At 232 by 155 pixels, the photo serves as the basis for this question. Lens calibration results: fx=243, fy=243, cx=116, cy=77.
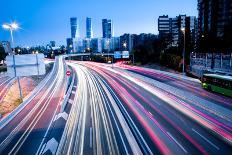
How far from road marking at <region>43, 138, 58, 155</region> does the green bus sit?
86.4 feet

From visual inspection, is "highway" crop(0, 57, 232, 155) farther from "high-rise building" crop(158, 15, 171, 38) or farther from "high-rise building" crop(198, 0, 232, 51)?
"high-rise building" crop(158, 15, 171, 38)

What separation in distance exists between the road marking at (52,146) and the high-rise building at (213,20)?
7149 cm

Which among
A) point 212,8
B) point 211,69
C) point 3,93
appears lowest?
point 3,93

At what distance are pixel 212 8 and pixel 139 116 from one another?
9960 cm

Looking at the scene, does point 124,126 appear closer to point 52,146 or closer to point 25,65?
point 52,146

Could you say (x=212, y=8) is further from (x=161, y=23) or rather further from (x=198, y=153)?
(x=198, y=153)

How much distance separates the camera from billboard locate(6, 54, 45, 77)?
38.3m

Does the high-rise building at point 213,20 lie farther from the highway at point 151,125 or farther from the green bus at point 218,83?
the highway at point 151,125

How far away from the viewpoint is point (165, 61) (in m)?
89.7

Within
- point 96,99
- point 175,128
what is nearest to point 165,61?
point 96,99

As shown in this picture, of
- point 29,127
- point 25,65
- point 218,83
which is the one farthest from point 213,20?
point 29,127

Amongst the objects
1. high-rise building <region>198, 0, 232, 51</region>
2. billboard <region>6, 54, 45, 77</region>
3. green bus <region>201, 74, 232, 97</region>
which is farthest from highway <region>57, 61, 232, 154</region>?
high-rise building <region>198, 0, 232, 51</region>

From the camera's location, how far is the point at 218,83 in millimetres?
39031

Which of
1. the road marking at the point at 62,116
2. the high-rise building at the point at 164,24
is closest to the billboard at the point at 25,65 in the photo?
the road marking at the point at 62,116
